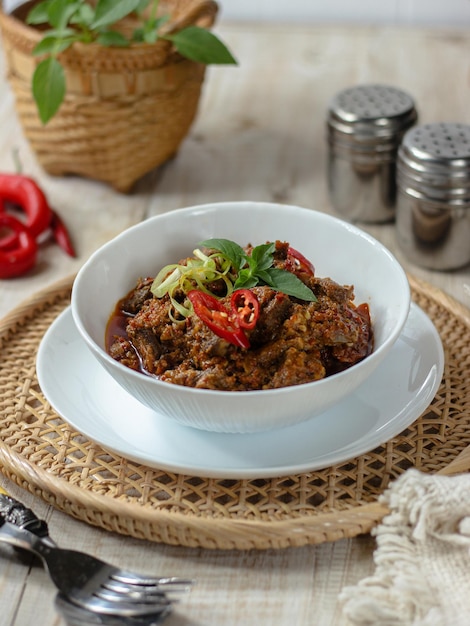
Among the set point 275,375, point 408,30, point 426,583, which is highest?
point 275,375

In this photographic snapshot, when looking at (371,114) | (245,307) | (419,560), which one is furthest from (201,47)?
(419,560)

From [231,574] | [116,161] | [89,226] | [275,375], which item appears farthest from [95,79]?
[231,574]

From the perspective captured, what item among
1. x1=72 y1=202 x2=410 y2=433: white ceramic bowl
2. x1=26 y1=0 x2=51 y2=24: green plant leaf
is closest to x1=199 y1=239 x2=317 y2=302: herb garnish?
x1=72 y1=202 x2=410 y2=433: white ceramic bowl

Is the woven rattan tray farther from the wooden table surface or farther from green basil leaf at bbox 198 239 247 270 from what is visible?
green basil leaf at bbox 198 239 247 270

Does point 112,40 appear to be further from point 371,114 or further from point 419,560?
point 419,560

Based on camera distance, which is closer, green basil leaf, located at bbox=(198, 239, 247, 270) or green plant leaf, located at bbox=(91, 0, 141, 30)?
green basil leaf, located at bbox=(198, 239, 247, 270)

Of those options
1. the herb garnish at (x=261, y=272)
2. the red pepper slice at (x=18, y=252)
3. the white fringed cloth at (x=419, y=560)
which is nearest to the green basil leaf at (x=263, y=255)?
the herb garnish at (x=261, y=272)

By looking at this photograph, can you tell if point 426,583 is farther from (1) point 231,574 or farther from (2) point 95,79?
(2) point 95,79
